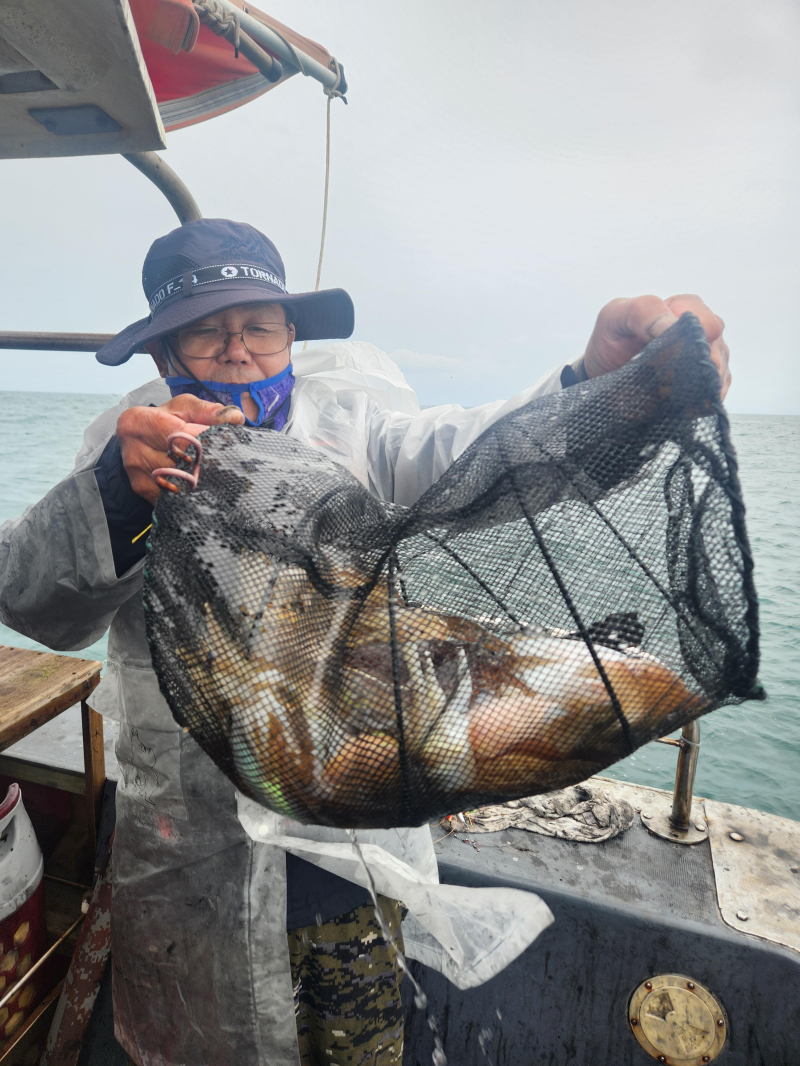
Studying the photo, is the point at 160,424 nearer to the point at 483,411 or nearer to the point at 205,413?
the point at 205,413

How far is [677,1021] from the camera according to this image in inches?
72.2

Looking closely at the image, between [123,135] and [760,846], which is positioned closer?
[123,135]

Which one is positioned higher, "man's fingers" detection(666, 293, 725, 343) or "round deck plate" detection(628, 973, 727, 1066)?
"man's fingers" detection(666, 293, 725, 343)

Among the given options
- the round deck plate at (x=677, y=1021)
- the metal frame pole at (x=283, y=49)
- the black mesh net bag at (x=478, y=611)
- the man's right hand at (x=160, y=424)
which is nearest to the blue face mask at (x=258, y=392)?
the man's right hand at (x=160, y=424)

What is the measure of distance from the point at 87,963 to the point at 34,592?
5.35ft

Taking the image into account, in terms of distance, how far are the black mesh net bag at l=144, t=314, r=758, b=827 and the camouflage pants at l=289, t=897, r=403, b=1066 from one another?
0.92 m

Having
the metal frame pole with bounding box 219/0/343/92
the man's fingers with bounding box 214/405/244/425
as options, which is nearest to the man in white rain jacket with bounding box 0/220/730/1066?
the man's fingers with bounding box 214/405/244/425

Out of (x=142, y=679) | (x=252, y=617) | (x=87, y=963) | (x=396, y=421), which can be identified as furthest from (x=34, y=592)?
(x=87, y=963)

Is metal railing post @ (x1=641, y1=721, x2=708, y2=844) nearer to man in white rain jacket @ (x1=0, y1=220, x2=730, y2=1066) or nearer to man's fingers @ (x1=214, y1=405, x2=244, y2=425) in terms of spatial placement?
man in white rain jacket @ (x1=0, y1=220, x2=730, y2=1066)

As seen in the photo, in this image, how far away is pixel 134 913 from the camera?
1.60m

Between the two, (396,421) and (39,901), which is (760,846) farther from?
(39,901)

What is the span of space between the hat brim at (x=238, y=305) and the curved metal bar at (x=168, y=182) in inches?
30.0

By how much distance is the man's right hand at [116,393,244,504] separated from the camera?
106 cm

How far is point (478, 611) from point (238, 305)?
1166 mm
